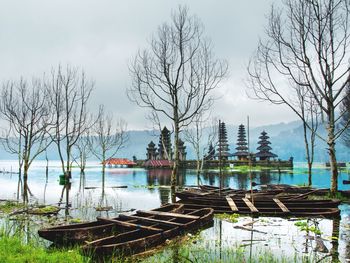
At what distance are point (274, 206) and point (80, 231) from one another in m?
9.22

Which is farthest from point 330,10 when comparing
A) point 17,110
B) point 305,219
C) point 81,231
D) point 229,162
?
point 229,162

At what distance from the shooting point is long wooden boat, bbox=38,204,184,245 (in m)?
7.71

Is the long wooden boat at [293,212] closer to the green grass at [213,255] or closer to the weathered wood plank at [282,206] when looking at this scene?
the weathered wood plank at [282,206]

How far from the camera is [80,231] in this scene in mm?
8055

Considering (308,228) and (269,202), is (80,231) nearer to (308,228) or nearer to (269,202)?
(308,228)

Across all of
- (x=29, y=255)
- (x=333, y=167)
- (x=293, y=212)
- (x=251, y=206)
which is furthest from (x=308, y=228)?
(x=333, y=167)

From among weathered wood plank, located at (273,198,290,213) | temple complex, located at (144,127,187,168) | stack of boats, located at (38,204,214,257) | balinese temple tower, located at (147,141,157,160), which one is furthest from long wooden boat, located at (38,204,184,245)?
balinese temple tower, located at (147,141,157,160)

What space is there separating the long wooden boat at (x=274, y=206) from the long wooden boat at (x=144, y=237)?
211cm

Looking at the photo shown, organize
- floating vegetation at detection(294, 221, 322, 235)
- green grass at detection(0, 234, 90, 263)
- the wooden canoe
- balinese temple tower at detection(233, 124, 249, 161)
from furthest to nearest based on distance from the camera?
balinese temple tower at detection(233, 124, 249, 161)
the wooden canoe
floating vegetation at detection(294, 221, 322, 235)
green grass at detection(0, 234, 90, 263)

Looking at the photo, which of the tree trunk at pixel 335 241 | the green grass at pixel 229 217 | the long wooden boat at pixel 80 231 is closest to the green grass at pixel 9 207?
the long wooden boat at pixel 80 231

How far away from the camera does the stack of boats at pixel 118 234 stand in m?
6.87

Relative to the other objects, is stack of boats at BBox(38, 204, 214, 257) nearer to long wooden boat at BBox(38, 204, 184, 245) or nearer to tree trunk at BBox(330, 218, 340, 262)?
long wooden boat at BBox(38, 204, 184, 245)

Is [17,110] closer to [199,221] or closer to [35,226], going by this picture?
[35,226]

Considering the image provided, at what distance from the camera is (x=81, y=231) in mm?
8078
